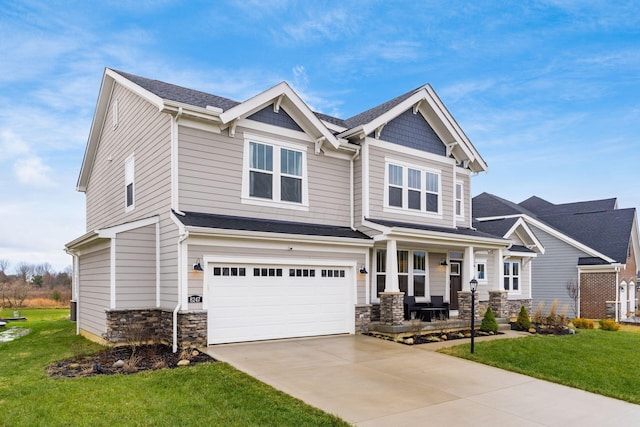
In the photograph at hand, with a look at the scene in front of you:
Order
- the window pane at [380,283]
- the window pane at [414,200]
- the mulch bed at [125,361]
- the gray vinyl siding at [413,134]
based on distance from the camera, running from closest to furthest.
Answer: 1. the mulch bed at [125,361]
2. the window pane at [380,283]
3. the gray vinyl siding at [413,134]
4. the window pane at [414,200]

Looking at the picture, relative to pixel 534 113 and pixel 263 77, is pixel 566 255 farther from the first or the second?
pixel 263 77

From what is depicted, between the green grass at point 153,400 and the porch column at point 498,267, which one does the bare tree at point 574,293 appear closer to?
the porch column at point 498,267

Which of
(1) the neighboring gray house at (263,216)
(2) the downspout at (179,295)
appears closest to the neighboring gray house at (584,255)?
(1) the neighboring gray house at (263,216)

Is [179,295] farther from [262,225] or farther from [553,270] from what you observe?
[553,270]

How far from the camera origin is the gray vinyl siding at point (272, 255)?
34.4ft

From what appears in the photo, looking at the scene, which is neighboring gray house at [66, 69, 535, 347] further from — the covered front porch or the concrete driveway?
the concrete driveway

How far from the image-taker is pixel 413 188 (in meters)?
15.6

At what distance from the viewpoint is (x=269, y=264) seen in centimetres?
1164

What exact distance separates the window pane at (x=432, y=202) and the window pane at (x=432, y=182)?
186mm

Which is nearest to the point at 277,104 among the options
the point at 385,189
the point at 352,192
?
the point at 352,192

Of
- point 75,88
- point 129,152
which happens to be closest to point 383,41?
point 129,152

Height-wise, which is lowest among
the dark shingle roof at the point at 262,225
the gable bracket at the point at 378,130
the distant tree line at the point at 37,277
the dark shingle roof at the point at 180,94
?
the distant tree line at the point at 37,277

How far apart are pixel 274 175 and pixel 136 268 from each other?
439cm

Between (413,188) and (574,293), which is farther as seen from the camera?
(574,293)
